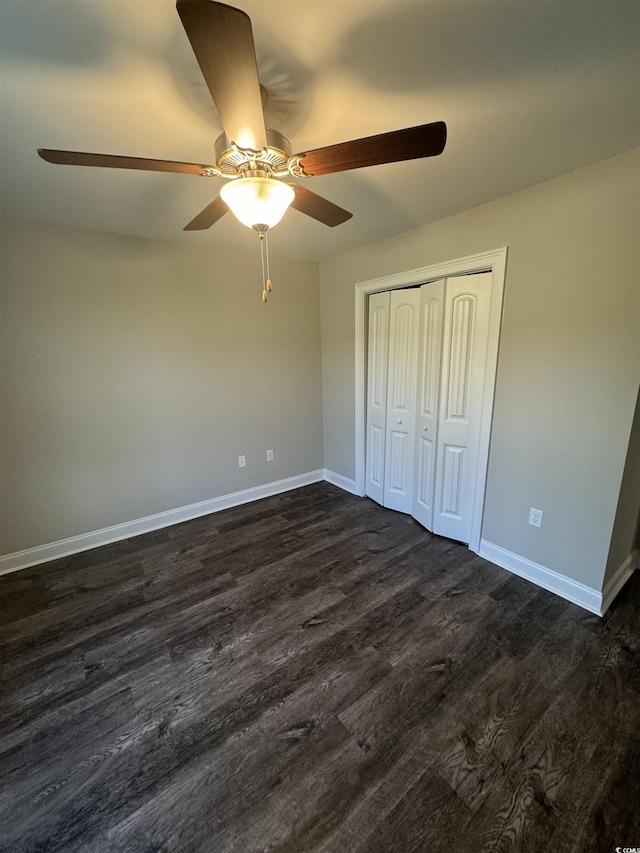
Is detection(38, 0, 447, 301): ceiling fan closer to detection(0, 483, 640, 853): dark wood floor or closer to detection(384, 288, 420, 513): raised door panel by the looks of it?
detection(384, 288, 420, 513): raised door panel

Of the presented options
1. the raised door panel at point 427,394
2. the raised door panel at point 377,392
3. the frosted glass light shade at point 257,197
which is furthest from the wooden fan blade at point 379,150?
the raised door panel at point 377,392

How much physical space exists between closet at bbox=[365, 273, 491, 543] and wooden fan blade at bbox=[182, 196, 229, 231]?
5.31 feet

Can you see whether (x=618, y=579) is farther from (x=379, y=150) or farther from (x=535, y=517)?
(x=379, y=150)

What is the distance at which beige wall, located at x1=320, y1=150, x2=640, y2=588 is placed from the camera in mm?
1702

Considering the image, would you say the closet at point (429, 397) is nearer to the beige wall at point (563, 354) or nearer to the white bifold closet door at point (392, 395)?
the white bifold closet door at point (392, 395)

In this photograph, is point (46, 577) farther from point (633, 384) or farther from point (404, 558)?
point (633, 384)

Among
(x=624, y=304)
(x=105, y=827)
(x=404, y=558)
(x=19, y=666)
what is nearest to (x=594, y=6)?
(x=624, y=304)

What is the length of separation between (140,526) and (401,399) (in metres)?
2.54

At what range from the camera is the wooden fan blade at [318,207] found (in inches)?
55.4

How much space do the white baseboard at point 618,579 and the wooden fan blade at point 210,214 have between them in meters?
2.90

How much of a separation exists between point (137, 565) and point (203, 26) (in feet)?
9.30

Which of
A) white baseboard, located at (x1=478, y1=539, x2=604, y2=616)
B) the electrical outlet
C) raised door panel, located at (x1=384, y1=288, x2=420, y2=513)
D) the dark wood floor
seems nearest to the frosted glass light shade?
raised door panel, located at (x1=384, y1=288, x2=420, y2=513)

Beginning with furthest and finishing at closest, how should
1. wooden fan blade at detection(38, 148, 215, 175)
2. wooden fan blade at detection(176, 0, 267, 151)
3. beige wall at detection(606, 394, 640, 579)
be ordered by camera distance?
beige wall at detection(606, 394, 640, 579) < wooden fan blade at detection(38, 148, 215, 175) < wooden fan blade at detection(176, 0, 267, 151)

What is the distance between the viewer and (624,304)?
5.55 ft
